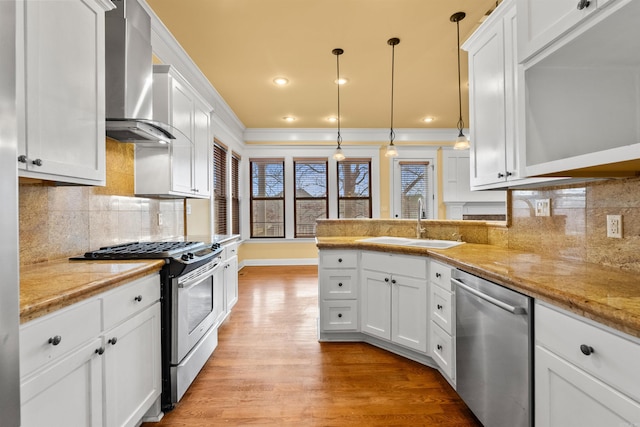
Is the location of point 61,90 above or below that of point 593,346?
above

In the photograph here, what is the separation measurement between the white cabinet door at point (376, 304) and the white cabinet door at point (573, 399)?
134 centimetres

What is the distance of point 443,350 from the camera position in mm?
2016

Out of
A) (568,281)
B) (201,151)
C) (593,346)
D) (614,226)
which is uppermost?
(201,151)

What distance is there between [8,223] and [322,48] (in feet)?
9.93

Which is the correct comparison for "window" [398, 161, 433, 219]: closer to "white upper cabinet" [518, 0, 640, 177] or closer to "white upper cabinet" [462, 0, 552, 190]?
"white upper cabinet" [462, 0, 552, 190]

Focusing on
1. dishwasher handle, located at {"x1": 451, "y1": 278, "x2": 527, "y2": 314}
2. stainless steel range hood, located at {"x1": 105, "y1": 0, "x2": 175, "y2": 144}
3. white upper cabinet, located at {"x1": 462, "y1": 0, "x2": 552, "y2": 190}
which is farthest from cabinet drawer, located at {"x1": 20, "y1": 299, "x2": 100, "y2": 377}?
white upper cabinet, located at {"x1": 462, "y1": 0, "x2": 552, "y2": 190}

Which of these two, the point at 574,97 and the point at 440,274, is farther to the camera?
the point at 440,274

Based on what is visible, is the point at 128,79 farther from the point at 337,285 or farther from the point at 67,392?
the point at 337,285

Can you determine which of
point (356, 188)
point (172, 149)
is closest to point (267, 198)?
point (356, 188)

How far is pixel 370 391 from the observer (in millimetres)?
1983

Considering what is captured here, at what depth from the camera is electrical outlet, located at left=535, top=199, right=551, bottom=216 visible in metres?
1.89

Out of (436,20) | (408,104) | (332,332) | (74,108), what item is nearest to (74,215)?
(74,108)

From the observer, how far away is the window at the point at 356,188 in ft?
20.6

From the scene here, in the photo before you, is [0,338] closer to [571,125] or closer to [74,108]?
[74,108]
